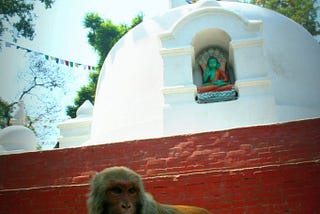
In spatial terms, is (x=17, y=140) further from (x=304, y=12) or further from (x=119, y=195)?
(x=304, y=12)

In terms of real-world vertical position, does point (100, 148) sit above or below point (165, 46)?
below

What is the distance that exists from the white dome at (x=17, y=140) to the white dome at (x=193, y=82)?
1.33 m

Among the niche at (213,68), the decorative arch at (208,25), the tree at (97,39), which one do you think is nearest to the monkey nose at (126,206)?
the niche at (213,68)

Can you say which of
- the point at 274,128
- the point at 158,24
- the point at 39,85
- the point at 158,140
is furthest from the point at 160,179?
the point at 39,85

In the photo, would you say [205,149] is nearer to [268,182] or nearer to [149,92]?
[268,182]

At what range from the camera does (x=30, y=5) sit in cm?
1371

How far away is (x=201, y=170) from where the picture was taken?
16.1 feet

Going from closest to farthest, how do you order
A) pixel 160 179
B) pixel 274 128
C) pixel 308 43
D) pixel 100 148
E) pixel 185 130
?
pixel 160 179, pixel 274 128, pixel 100 148, pixel 185 130, pixel 308 43

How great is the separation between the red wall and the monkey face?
2.13 meters

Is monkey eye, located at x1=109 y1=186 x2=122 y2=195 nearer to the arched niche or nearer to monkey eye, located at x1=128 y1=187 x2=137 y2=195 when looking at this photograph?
monkey eye, located at x1=128 y1=187 x2=137 y2=195

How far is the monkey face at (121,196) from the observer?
7.46 ft

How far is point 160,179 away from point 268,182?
1.24 meters

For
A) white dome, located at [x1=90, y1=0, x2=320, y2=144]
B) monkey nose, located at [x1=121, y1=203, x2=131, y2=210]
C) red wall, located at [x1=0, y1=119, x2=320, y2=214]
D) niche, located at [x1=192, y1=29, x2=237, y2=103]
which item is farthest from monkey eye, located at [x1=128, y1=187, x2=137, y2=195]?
niche, located at [x1=192, y1=29, x2=237, y2=103]

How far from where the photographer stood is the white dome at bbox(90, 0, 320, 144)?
6.54 meters
